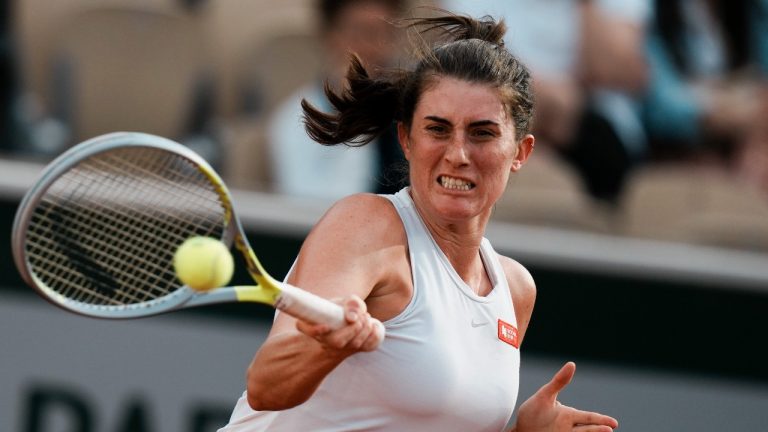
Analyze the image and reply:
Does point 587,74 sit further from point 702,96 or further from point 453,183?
point 453,183

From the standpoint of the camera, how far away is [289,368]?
7.77 ft

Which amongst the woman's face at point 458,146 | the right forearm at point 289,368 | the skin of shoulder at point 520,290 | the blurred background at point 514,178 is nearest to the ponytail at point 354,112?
the woman's face at point 458,146

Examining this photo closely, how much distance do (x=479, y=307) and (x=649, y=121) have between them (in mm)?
2931

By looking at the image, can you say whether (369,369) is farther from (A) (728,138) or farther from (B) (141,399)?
(A) (728,138)

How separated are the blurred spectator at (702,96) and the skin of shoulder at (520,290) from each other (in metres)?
2.55

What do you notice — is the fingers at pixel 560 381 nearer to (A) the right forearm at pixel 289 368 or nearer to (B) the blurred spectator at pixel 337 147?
(A) the right forearm at pixel 289 368

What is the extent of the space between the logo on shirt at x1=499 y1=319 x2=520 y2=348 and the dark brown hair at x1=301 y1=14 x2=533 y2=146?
1.27 feet

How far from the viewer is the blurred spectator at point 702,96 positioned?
17.9 feet

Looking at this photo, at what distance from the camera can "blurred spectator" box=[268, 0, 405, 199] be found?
190 inches

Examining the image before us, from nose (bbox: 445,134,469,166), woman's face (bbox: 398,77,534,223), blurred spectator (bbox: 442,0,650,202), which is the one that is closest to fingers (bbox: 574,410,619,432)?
woman's face (bbox: 398,77,534,223)

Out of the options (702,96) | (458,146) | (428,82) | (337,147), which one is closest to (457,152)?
(458,146)

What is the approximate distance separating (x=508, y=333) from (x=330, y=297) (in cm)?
51

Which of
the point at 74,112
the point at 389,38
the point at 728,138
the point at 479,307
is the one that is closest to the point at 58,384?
the point at 74,112

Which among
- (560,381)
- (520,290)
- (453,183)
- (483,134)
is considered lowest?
(560,381)
